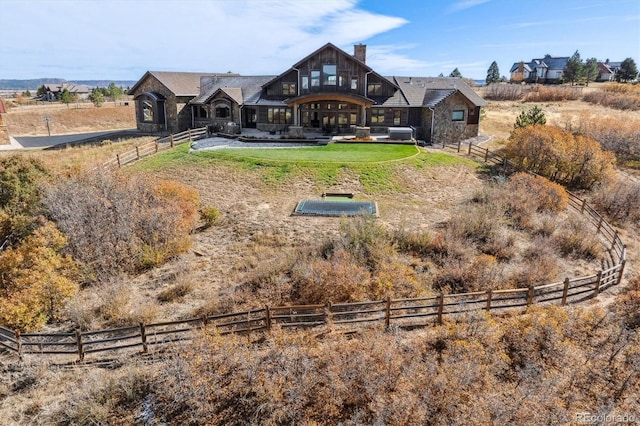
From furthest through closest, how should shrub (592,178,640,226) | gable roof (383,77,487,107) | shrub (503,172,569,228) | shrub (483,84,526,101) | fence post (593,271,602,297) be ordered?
shrub (483,84,526,101), gable roof (383,77,487,107), shrub (592,178,640,226), shrub (503,172,569,228), fence post (593,271,602,297)

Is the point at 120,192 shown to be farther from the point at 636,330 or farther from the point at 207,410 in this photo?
the point at 636,330

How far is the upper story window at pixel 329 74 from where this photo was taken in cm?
3653

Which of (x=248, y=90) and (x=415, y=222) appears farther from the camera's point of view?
(x=248, y=90)

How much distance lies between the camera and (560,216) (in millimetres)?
22109

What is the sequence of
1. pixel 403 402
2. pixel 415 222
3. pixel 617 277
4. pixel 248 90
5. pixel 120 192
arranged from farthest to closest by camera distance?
1. pixel 248 90
2. pixel 415 222
3. pixel 120 192
4. pixel 617 277
5. pixel 403 402

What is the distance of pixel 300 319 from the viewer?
42.4 feet

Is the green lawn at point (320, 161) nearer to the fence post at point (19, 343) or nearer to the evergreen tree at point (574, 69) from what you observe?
the fence post at point (19, 343)

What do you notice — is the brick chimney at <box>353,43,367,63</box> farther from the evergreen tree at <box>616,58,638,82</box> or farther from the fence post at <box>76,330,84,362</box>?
the evergreen tree at <box>616,58,638,82</box>

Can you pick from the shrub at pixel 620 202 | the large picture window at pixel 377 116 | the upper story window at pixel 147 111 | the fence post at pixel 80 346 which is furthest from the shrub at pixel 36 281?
the upper story window at pixel 147 111

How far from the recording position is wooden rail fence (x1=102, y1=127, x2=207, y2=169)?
93.7ft

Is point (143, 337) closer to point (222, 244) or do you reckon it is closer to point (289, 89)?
point (222, 244)

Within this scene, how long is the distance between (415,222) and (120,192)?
13824 millimetres

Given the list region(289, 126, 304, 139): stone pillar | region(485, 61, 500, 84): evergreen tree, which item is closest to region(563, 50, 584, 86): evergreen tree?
region(485, 61, 500, 84): evergreen tree

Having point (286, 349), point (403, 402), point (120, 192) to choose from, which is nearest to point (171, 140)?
point (120, 192)
